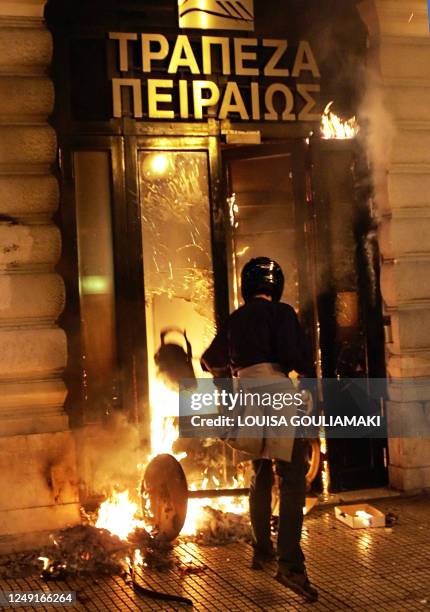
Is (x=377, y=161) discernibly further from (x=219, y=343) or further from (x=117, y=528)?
(x=117, y=528)

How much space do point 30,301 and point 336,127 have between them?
3318 millimetres

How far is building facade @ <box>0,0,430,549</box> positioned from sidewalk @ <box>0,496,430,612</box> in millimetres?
1391

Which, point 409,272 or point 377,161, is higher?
point 377,161

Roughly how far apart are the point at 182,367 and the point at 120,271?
102cm

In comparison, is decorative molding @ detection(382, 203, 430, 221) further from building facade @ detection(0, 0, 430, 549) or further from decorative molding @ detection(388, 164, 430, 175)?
decorative molding @ detection(388, 164, 430, 175)

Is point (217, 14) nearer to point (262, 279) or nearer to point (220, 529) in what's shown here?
point (262, 279)

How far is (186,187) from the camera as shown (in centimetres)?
780

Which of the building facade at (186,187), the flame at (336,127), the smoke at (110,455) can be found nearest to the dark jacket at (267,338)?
the building facade at (186,187)

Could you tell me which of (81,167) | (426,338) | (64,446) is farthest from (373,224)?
(64,446)

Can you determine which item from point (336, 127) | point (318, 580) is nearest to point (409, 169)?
point (336, 127)

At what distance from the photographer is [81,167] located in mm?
7539

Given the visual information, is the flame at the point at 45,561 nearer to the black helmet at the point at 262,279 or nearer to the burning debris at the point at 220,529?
the burning debris at the point at 220,529

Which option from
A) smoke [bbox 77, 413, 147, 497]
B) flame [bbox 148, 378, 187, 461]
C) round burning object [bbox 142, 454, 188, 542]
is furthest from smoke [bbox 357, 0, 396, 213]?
round burning object [bbox 142, 454, 188, 542]

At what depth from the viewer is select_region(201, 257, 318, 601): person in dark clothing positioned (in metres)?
5.48
